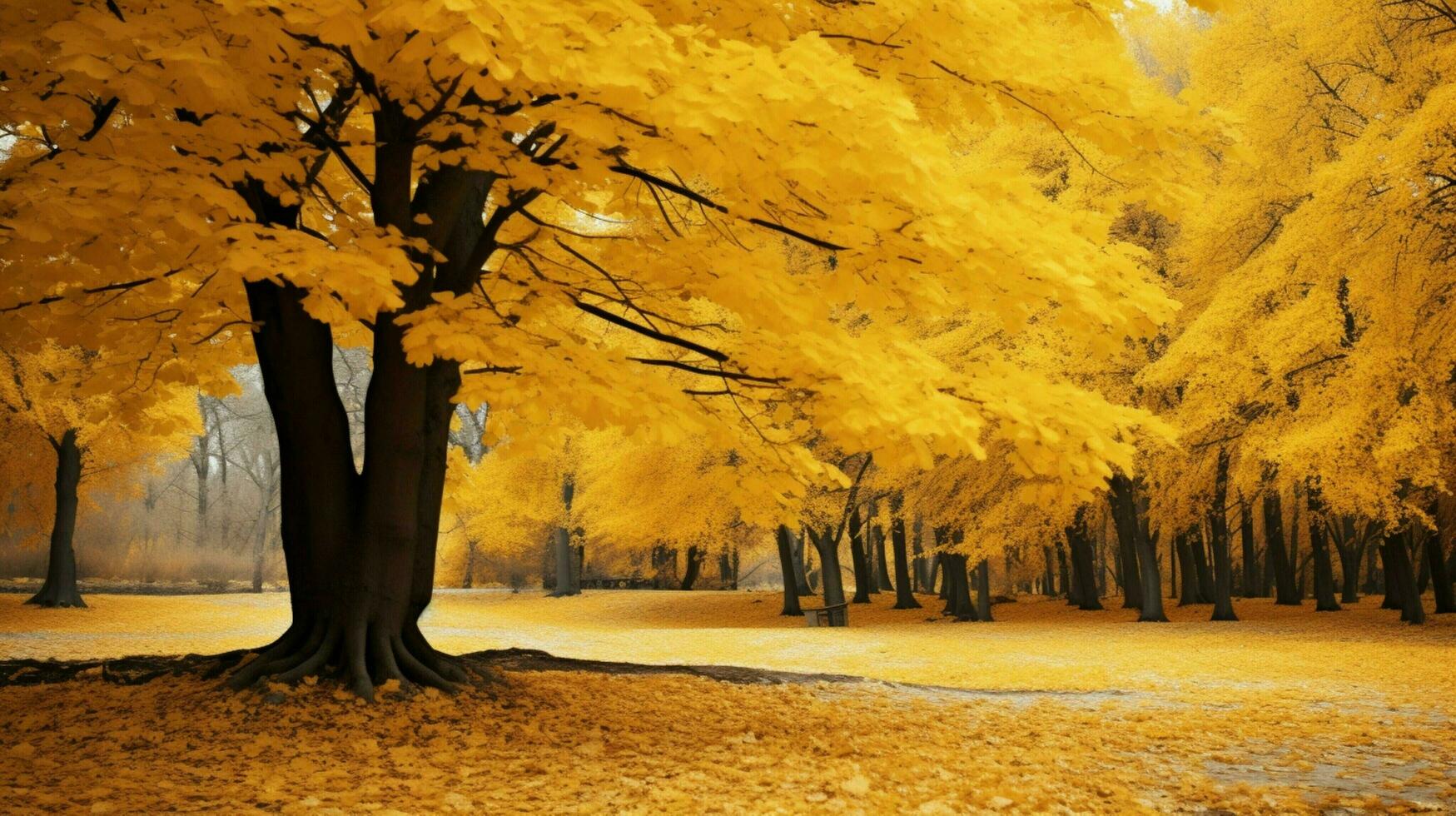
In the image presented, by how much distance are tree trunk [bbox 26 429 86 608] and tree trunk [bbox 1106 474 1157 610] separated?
19.4m

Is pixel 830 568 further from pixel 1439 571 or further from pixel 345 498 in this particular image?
pixel 345 498

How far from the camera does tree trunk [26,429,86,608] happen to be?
20.1m

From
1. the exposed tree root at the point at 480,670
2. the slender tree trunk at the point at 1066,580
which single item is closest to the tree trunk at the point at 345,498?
the exposed tree root at the point at 480,670

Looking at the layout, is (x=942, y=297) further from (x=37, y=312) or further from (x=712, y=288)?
(x=37, y=312)

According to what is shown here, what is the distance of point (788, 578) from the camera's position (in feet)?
78.6

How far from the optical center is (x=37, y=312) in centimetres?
585

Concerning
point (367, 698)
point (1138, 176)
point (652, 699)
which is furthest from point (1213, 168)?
point (367, 698)

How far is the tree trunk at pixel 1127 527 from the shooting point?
62.8 feet

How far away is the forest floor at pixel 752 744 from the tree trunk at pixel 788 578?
1277 centimetres

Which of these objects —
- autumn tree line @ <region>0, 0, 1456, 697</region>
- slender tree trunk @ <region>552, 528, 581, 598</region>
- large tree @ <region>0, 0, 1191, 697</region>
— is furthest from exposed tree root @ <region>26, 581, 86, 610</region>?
large tree @ <region>0, 0, 1191, 697</region>

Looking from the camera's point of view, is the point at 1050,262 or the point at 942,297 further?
the point at 942,297

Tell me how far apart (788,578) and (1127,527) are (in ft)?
24.8

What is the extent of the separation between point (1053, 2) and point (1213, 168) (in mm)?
15432

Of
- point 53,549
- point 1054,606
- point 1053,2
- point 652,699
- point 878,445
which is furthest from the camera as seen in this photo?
point 1054,606
